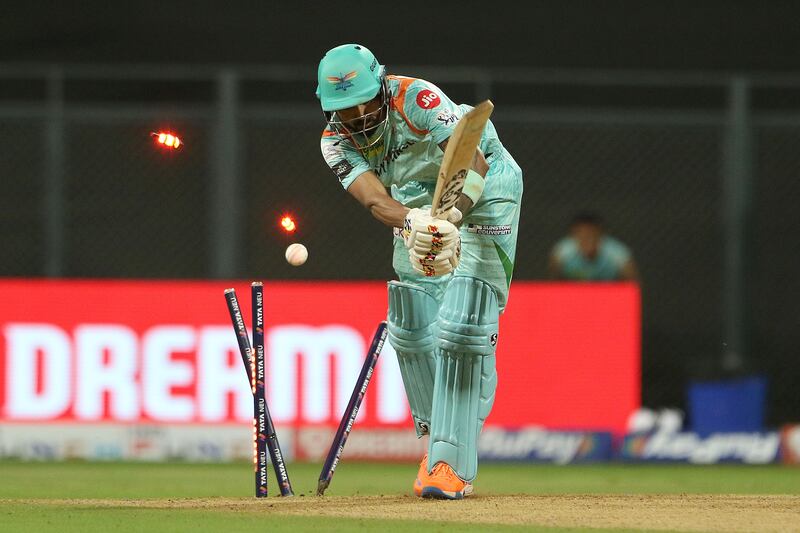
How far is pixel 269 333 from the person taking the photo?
1071 centimetres

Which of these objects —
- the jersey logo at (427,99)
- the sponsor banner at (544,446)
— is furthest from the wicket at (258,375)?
the sponsor banner at (544,446)

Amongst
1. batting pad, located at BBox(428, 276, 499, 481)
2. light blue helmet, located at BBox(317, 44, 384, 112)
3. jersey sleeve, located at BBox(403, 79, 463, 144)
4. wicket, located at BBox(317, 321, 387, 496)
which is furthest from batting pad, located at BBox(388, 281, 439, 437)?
light blue helmet, located at BBox(317, 44, 384, 112)

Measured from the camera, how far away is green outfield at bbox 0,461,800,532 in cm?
604

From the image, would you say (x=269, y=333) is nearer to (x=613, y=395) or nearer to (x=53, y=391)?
(x=53, y=391)

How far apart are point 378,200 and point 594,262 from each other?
4.95 meters

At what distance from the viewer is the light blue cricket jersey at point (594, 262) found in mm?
11346

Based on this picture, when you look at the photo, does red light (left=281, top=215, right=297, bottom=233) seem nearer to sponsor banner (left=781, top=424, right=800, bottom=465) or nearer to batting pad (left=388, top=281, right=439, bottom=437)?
batting pad (left=388, top=281, right=439, bottom=437)

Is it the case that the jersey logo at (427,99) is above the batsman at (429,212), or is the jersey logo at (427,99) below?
above

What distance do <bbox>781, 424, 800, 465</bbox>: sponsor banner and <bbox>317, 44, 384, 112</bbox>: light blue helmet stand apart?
5568mm

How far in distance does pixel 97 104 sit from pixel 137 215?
1.51 m

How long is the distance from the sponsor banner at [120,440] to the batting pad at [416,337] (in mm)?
3364

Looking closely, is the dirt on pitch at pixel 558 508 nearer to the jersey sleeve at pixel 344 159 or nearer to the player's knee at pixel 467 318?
the player's knee at pixel 467 318

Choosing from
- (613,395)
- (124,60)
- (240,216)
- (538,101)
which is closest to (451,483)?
(613,395)

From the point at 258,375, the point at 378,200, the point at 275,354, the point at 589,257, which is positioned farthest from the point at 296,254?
the point at 589,257
